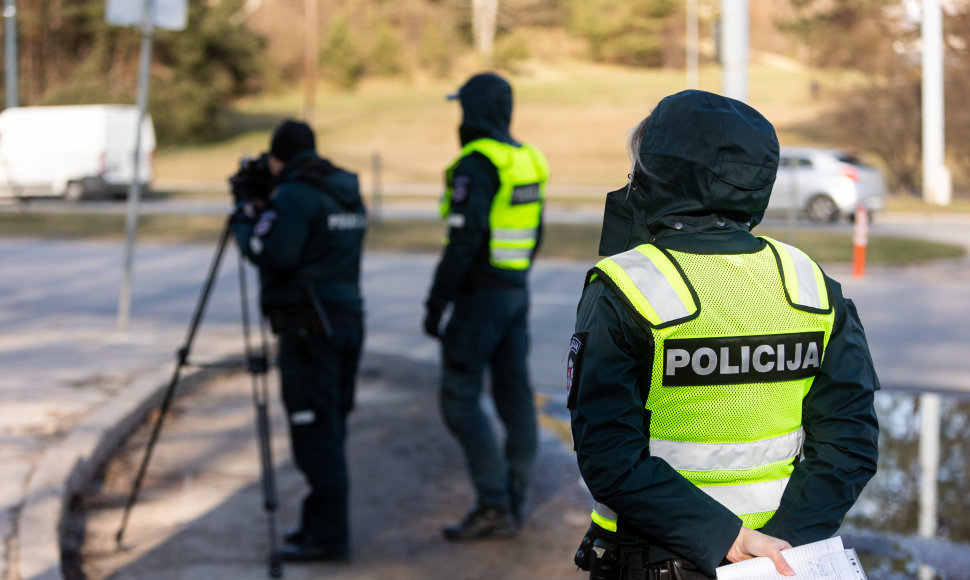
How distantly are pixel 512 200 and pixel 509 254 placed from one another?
0.81 feet

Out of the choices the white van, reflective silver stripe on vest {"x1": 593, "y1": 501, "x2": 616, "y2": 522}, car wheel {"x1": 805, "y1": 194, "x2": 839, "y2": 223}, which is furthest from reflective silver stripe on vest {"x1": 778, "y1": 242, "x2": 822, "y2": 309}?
the white van

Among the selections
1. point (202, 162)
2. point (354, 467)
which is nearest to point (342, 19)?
point (202, 162)

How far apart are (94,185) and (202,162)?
1413cm

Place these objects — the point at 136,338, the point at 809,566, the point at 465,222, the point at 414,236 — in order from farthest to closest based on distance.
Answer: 1. the point at 414,236
2. the point at 136,338
3. the point at 465,222
4. the point at 809,566

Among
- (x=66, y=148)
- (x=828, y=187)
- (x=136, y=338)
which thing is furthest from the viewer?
(x=66, y=148)

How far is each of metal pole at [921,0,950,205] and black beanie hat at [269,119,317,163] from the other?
22027mm

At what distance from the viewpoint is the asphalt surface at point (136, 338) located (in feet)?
17.1

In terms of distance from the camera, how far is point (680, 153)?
2029 mm

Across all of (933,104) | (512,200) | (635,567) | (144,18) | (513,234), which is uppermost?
(933,104)

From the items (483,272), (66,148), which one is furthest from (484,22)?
(483,272)

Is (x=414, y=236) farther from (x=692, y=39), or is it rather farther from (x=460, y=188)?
(x=692, y=39)

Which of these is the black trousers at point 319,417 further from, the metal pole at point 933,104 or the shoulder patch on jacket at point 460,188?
the metal pole at point 933,104

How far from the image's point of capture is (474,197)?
15.6ft

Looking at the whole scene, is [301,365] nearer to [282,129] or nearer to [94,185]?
[282,129]
